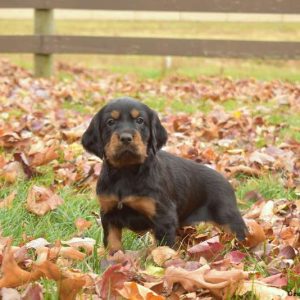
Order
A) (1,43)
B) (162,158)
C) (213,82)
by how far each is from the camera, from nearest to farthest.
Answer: (162,158) → (1,43) → (213,82)

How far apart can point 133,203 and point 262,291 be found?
95cm

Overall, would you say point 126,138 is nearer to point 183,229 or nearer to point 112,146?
point 112,146

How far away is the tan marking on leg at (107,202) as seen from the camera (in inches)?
125

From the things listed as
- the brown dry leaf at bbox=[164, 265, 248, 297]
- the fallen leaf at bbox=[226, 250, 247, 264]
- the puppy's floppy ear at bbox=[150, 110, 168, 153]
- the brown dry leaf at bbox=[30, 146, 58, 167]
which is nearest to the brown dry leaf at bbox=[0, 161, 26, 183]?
the brown dry leaf at bbox=[30, 146, 58, 167]

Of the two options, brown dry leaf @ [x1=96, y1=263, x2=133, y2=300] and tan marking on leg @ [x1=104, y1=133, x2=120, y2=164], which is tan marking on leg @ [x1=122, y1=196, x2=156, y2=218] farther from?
brown dry leaf @ [x1=96, y1=263, x2=133, y2=300]

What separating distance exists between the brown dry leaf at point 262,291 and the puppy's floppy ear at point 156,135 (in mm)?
1118

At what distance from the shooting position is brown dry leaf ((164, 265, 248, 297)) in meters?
2.34

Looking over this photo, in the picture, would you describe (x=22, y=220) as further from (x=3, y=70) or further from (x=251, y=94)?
(x=3, y=70)

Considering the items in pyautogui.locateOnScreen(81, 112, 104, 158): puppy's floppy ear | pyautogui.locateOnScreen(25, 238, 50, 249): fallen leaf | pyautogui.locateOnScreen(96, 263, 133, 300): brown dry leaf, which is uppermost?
pyautogui.locateOnScreen(81, 112, 104, 158): puppy's floppy ear

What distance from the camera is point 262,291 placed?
2.37 metres

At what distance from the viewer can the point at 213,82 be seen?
1079 cm

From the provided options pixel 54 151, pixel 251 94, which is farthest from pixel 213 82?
pixel 54 151

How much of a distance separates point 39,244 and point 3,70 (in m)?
8.72

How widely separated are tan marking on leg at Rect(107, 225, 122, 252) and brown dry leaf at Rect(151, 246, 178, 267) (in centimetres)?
28
